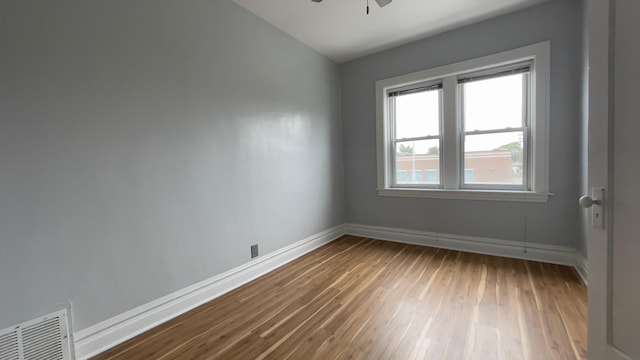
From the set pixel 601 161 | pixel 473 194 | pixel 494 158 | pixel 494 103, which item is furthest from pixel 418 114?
pixel 601 161

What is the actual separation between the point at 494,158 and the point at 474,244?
1078mm

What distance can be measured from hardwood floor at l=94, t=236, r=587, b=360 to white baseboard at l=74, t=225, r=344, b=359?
0.23ft

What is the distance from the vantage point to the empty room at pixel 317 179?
1403 mm

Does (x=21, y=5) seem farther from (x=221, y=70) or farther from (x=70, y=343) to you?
(x=70, y=343)

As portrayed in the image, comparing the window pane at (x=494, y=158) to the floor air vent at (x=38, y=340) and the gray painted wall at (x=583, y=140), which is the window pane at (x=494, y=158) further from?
the floor air vent at (x=38, y=340)

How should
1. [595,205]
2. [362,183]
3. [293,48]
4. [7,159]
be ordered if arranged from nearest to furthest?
[595,205]
[7,159]
[293,48]
[362,183]

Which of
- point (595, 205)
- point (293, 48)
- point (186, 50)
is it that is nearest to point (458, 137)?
point (293, 48)

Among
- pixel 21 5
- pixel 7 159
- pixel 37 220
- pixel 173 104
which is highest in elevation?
pixel 21 5

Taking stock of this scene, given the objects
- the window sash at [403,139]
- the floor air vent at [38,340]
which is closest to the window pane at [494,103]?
the window sash at [403,139]

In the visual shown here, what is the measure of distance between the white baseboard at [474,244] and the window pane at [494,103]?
1370 mm

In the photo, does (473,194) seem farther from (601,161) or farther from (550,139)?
(601,161)

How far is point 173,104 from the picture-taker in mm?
2125

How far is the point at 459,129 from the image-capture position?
11.0ft

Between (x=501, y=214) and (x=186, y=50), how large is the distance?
3680mm
